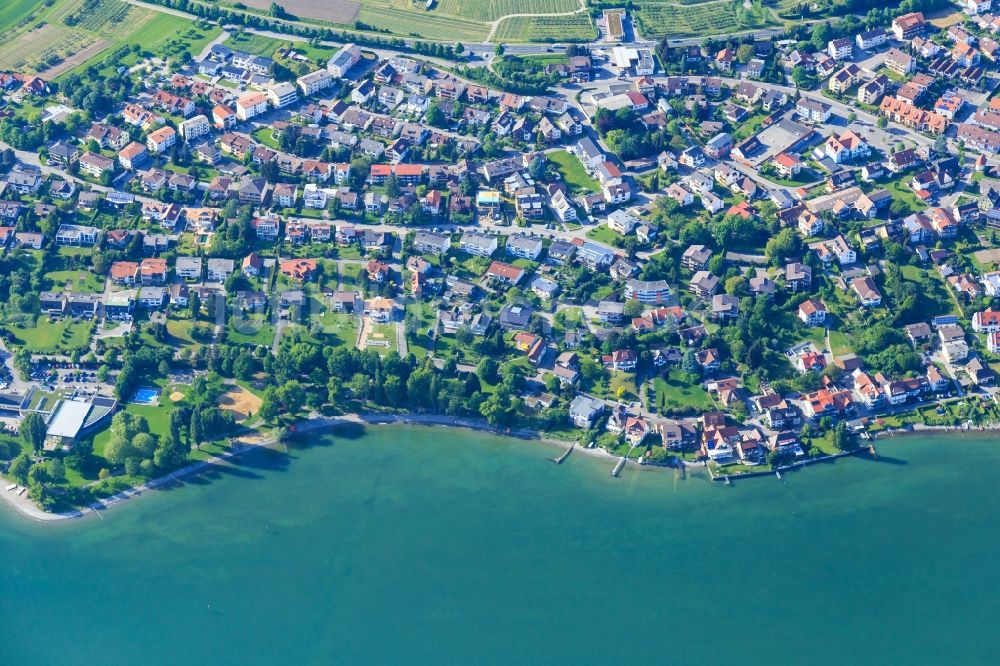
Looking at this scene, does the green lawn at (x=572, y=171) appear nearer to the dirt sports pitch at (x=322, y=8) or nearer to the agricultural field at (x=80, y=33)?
the dirt sports pitch at (x=322, y=8)

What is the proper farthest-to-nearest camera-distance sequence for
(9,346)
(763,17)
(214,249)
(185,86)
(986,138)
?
(763,17) → (185,86) → (986,138) → (214,249) → (9,346)

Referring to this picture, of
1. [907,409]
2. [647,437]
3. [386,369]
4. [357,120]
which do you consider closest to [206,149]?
[357,120]

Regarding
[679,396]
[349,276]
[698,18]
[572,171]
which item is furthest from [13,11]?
[679,396]

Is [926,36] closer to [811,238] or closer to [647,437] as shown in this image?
[811,238]

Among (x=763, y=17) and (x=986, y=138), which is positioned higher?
(x=763, y=17)

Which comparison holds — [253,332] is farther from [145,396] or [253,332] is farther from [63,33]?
[63,33]

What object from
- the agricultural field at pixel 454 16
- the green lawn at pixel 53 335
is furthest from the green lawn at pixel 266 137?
the green lawn at pixel 53 335
